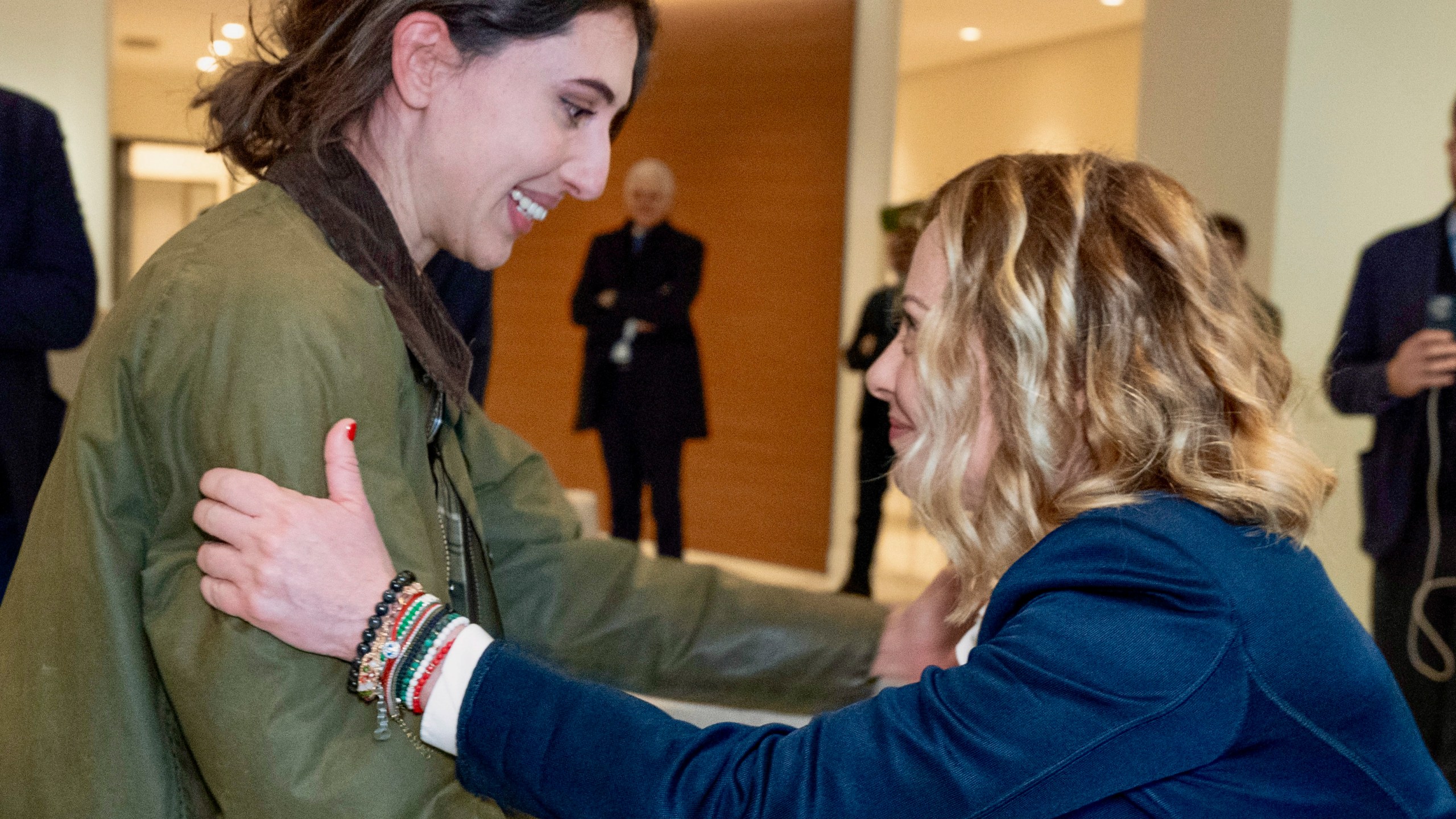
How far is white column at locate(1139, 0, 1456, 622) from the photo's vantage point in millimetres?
4082

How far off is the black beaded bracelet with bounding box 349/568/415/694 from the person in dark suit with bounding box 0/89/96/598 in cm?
121

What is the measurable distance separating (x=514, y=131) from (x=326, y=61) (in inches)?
7.7

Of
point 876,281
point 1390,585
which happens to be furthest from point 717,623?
point 876,281

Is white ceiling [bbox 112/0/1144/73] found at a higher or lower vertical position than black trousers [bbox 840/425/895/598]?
higher

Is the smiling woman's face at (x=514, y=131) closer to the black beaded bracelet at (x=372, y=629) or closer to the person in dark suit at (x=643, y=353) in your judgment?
the black beaded bracelet at (x=372, y=629)

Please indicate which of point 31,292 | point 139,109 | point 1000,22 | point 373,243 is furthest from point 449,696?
point 1000,22

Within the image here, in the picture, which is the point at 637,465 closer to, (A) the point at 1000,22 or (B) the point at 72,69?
(B) the point at 72,69

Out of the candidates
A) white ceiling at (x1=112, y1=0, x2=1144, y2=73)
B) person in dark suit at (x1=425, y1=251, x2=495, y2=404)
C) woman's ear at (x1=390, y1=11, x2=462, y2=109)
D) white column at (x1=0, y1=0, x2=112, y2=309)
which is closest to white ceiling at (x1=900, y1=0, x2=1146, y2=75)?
white ceiling at (x1=112, y1=0, x2=1144, y2=73)

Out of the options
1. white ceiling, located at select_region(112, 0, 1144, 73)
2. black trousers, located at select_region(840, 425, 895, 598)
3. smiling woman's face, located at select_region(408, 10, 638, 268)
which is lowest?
black trousers, located at select_region(840, 425, 895, 598)

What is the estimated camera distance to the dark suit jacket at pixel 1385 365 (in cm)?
295

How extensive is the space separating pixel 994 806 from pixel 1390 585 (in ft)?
8.60

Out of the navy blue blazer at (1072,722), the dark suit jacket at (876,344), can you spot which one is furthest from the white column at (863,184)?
the navy blue blazer at (1072,722)

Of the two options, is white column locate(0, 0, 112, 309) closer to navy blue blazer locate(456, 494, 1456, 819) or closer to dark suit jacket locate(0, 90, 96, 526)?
dark suit jacket locate(0, 90, 96, 526)

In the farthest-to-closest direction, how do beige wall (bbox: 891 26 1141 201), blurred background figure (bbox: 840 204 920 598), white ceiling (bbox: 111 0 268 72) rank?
beige wall (bbox: 891 26 1141 201) → blurred background figure (bbox: 840 204 920 598) → white ceiling (bbox: 111 0 268 72)
